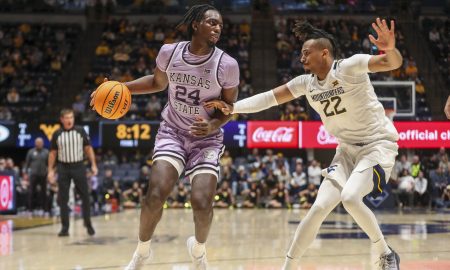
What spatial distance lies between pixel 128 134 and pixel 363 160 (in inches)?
532

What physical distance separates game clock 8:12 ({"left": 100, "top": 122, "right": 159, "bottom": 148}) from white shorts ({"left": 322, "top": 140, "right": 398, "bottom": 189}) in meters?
13.0

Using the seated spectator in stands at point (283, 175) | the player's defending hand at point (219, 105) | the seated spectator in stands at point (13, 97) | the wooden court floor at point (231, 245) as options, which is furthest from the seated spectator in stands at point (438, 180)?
the seated spectator in stands at point (13, 97)

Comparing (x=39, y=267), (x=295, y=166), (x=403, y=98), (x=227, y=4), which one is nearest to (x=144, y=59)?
(x=227, y=4)

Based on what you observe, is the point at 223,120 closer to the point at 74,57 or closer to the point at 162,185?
the point at 162,185

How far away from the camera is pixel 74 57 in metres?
23.6

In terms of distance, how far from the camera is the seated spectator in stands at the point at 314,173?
680 inches

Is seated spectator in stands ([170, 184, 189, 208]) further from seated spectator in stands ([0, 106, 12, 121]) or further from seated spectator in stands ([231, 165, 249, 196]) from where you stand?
seated spectator in stands ([0, 106, 12, 121])

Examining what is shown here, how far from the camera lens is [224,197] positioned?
58.3 ft

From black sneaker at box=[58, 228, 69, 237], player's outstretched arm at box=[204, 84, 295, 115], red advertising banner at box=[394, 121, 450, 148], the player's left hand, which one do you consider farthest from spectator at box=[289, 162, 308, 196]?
the player's left hand

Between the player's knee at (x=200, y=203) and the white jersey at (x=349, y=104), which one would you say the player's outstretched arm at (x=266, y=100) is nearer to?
the white jersey at (x=349, y=104)

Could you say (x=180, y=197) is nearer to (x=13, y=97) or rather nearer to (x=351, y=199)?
(x=13, y=97)

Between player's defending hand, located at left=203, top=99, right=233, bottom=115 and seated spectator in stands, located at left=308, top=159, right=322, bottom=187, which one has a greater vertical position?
player's defending hand, located at left=203, top=99, right=233, bottom=115

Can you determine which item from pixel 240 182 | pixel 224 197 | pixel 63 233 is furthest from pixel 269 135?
pixel 63 233

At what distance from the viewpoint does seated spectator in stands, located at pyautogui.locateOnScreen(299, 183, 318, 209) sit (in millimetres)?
17328
